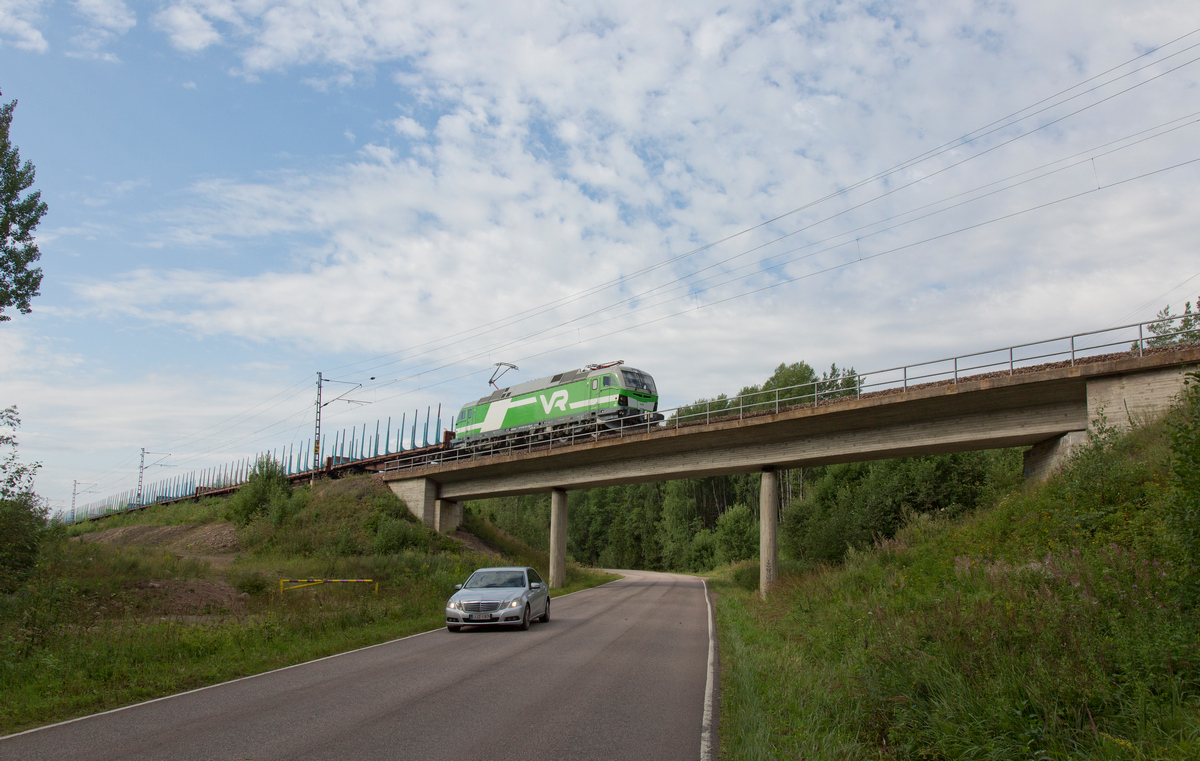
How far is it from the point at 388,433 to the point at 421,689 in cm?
5191

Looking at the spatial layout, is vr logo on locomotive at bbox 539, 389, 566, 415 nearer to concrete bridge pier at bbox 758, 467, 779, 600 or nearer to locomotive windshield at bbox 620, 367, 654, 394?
locomotive windshield at bbox 620, 367, 654, 394

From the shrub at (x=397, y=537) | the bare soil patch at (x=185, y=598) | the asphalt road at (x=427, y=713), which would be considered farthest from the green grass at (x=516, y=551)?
the asphalt road at (x=427, y=713)

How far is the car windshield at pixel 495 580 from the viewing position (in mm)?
17188

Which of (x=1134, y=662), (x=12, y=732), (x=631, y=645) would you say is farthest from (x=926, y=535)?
(x=12, y=732)

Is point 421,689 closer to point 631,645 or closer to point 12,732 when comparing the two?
point 12,732

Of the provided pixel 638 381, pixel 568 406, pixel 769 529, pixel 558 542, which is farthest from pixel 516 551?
pixel 769 529

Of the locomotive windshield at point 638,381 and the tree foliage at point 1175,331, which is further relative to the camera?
the locomotive windshield at point 638,381

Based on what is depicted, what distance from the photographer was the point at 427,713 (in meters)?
7.63

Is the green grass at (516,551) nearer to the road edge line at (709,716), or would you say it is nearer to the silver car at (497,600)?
the silver car at (497,600)

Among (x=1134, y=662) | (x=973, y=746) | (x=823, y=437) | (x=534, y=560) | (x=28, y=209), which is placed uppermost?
(x=28, y=209)

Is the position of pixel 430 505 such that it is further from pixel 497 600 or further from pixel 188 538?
pixel 497 600

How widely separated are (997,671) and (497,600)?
11.2 metres

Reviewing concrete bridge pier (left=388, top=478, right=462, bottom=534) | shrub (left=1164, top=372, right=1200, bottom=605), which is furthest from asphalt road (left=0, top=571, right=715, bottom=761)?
concrete bridge pier (left=388, top=478, right=462, bottom=534)

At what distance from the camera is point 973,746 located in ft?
20.4
